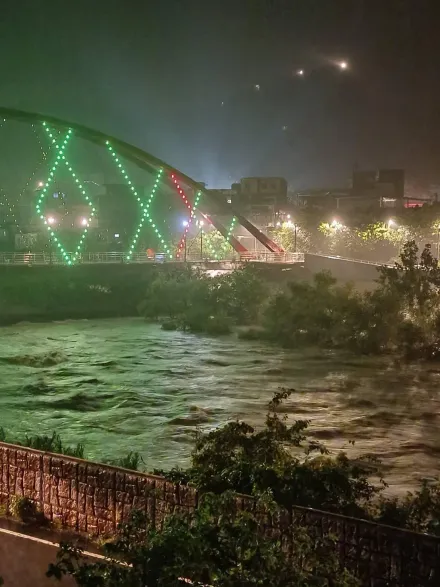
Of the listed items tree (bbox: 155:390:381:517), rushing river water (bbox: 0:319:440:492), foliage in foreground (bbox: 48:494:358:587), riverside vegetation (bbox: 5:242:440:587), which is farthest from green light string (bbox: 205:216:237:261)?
foliage in foreground (bbox: 48:494:358:587)

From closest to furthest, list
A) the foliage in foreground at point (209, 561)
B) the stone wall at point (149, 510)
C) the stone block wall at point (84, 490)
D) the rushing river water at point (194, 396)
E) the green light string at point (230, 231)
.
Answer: the foliage in foreground at point (209, 561) < the stone wall at point (149, 510) < the stone block wall at point (84, 490) < the rushing river water at point (194, 396) < the green light string at point (230, 231)

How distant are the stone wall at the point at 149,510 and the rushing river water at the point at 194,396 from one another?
7.89 meters

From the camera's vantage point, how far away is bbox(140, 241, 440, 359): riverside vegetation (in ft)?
85.4

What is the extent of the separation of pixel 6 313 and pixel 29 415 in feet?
79.8

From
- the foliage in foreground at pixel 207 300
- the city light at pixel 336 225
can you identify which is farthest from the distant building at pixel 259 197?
the foliage in foreground at pixel 207 300

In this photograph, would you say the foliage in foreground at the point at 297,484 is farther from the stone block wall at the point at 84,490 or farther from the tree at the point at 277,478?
the stone block wall at the point at 84,490

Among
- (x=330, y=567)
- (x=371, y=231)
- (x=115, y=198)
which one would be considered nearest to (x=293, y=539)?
(x=330, y=567)

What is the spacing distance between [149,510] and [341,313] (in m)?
24.2

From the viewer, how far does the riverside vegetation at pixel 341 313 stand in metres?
26.0

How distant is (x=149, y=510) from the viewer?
204 inches

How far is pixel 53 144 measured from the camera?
48.7m

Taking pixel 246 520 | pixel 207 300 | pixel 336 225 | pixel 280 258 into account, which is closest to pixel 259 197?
pixel 336 225

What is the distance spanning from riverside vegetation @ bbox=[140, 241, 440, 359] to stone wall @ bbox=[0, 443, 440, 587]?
22.0 meters

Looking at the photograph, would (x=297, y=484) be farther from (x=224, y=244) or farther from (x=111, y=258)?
(x=224, y=244)
